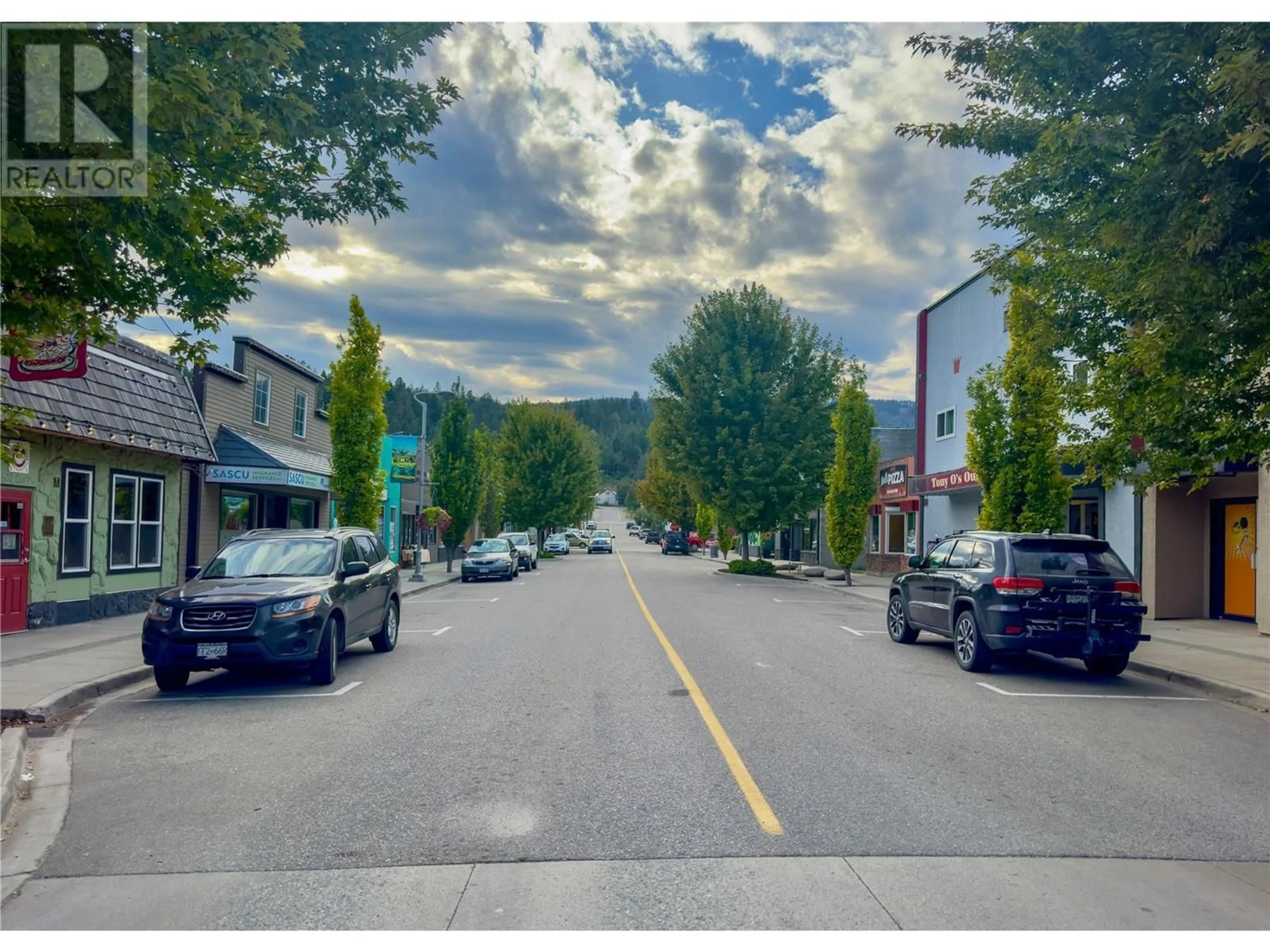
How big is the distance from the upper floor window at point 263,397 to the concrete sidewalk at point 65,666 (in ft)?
32.8

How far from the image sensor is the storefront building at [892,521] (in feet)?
122

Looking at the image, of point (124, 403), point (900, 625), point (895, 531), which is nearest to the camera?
point (900, 625)

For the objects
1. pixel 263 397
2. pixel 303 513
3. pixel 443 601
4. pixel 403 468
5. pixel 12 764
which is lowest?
pixel 443 601

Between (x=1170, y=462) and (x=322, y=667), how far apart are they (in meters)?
9.57

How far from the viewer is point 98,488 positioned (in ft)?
59.4

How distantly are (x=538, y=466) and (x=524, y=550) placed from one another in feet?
66.2

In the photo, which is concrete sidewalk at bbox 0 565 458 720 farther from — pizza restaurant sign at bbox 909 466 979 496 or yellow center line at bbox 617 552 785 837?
pizza restaurant sign at bbox 909 466 979 496

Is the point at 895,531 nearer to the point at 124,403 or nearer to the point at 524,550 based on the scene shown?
the point at 524,550

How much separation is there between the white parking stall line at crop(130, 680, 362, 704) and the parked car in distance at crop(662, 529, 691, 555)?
2413 inches

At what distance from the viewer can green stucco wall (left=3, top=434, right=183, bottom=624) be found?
16141 millimetres

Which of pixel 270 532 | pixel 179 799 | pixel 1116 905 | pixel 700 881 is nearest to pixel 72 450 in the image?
pixel 270 532

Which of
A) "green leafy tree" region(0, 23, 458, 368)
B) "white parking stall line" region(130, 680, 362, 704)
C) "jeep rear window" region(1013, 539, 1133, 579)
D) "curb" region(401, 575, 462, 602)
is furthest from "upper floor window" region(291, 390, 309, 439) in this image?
"jeep rear window" region(1013, 539, 1133, 579)

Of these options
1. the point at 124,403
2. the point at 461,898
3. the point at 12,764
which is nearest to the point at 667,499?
the point at 124,403

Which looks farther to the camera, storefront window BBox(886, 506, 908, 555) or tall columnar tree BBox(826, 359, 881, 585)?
storefront window BBox(886, 506, 908, 555)
